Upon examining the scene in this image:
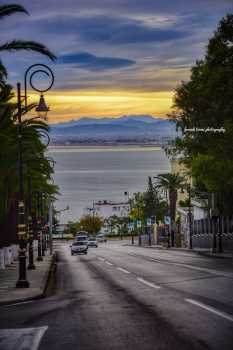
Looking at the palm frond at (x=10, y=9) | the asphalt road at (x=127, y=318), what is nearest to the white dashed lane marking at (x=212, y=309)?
the asphalt road at (x=127, y=318)

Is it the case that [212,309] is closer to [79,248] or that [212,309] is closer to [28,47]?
[28,47]

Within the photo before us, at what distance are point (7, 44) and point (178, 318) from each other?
1423 cm

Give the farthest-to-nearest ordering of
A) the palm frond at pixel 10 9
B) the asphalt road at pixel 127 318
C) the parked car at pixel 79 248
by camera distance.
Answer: the parked car at pixel 79 248
the palm frond at pixel 10 9
the asphalt road at pixel 127 318

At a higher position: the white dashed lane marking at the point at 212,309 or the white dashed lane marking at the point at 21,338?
the white dashed lane marking at the point at 212,309

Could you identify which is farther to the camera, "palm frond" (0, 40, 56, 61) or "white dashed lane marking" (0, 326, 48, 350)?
"palm frond" (0, 40, 56, 61)

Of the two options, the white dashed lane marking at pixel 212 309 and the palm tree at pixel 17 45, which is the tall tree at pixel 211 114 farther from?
the white dashed lane marking at pixel 212 309

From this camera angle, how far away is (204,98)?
59.2 metres

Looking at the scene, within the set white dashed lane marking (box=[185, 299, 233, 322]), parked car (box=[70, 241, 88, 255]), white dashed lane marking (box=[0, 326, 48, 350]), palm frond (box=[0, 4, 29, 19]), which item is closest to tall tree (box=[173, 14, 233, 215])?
parked car (box=[70, 241, 88, 255])

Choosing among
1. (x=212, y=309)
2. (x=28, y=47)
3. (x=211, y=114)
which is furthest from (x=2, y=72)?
(x=211, y=114)

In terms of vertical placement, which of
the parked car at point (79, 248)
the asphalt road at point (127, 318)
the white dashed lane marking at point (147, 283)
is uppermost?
the parked car at point (79, 248)

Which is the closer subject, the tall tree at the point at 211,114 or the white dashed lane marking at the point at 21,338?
the white dashed lane marking at the point at 21,338

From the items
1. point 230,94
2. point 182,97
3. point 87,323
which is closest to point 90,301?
point 87,323

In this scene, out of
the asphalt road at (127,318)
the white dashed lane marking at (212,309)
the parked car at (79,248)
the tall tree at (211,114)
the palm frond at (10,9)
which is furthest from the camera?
the parked car at (79,248)

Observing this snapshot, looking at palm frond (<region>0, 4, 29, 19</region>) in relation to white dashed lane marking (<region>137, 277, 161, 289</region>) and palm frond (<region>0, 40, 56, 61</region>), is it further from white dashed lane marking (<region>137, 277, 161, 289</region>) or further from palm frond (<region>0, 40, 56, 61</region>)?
white dashed lane marking (<region>137, 277, 161, 289</region>)
